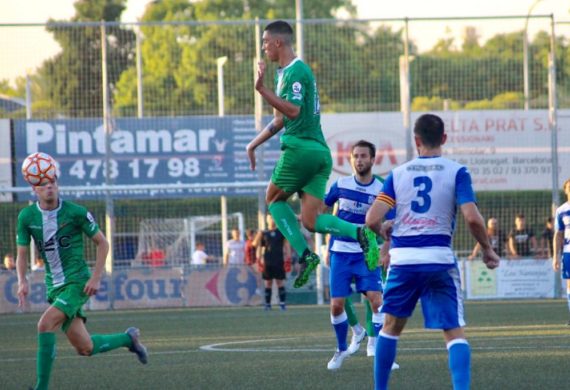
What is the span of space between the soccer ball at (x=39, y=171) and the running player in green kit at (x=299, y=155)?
1.68m

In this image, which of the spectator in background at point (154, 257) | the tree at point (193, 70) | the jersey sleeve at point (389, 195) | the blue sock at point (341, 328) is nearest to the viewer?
the jersey sleeve at point (389, 195)

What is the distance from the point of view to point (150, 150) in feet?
82.1

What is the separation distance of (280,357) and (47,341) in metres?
3.70

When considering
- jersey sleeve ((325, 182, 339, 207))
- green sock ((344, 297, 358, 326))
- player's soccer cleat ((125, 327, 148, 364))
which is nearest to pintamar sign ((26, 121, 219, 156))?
green sock ((344, 297, 358, 326))

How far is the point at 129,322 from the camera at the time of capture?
20281 mm

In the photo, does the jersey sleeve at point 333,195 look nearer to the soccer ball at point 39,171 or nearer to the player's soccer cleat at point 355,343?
the player's soccer cleat at point 355,343

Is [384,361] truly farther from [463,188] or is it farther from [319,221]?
[319,221]

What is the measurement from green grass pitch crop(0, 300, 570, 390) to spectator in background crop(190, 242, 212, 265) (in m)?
4.94

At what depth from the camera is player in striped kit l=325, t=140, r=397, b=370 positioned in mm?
11797

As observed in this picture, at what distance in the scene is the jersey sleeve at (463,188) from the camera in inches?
293

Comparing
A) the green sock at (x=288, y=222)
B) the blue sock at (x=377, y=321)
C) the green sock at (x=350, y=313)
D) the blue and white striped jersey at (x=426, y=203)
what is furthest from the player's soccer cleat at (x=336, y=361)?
the blue and white striped jersey at (x=426, y=203)

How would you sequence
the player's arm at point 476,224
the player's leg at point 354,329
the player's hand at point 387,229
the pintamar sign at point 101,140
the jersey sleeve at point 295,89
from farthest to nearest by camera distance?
the pintamar sign at point 101,140, the player's leg at point 354,329, the jersey sleeve at point 295,89, the player's hand at point 387,229, the player's arm at point 476,224

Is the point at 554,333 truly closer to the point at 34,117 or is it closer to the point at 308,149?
the point at 308,149

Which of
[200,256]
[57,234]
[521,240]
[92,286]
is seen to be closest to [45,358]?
[92,286]
